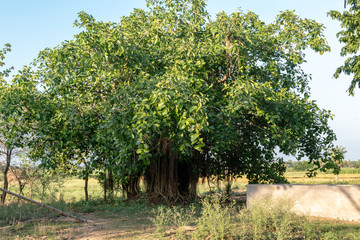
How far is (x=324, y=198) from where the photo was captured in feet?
32.0

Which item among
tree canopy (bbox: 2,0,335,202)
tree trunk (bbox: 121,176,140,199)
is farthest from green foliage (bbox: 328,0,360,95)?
tree trunk (bbox: 121,176,140,199)

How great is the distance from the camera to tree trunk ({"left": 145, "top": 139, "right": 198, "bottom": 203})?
13.1 m

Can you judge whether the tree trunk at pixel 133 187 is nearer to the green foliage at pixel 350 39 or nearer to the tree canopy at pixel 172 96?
the tree canopy at pixel 172 96

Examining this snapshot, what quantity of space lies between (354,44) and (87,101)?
16.4 meters

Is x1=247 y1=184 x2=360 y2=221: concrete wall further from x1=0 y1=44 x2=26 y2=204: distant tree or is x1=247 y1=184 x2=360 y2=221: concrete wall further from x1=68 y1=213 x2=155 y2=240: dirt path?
x1=0 y1=44 x2=26 y2=204: distant tree

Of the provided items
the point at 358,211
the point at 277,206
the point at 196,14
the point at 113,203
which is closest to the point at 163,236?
the point at 277,206

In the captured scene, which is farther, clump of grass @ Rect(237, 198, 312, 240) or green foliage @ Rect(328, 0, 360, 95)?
green foliage @ Rect(328, 0, 360, 95)

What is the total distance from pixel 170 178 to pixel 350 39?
14642 millimetres

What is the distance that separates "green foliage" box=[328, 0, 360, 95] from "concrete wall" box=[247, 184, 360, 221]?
13054 millimetres

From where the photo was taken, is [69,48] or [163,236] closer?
[163,236]

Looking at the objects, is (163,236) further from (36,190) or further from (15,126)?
(36,190)

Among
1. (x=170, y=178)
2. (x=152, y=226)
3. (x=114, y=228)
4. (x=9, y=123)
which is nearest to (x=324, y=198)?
(x=152, y=226)

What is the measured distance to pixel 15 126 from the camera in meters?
11.4

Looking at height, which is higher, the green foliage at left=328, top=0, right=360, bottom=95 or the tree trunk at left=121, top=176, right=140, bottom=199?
the green foliage at left=328, top=0, right=360, bottom=95
